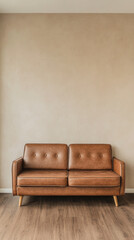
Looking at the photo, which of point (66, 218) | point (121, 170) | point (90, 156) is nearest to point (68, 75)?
point (90, 156)

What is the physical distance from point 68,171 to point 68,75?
159cm

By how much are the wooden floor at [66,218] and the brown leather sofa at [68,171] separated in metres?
0.19

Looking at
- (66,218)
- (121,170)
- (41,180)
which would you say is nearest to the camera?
(66,218)

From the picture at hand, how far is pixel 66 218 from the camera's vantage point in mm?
2787

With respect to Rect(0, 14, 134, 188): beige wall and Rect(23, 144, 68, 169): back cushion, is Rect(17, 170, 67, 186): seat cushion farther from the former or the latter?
Rect(0, 14, 134, 188): beige wall

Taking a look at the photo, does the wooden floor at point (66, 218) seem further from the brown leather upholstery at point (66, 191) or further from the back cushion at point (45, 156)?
the back cushion at point (45, 156)

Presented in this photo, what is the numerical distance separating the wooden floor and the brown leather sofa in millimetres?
192

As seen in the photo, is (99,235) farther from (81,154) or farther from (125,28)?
(125,28)

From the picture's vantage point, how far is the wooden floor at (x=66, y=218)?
7.77 feet

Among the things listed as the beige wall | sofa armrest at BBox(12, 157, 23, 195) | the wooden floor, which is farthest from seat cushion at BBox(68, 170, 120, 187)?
the beige wall

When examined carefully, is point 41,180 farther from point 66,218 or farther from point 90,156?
point 90,156

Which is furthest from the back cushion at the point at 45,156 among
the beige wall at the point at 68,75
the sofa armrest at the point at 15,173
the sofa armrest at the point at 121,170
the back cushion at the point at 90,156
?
the sofa armrest at the point at 121,170

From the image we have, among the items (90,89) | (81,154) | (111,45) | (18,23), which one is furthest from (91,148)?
(18,23)

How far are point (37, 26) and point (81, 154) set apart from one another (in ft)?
7.46
